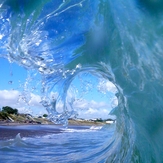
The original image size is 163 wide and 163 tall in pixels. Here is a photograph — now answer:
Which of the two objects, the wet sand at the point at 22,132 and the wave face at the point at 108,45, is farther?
the wet sand at the point at 22,132

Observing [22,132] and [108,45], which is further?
[22,132]

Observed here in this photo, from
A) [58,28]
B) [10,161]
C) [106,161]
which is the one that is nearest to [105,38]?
[58,28]

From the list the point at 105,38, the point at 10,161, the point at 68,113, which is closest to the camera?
the point at 105,38

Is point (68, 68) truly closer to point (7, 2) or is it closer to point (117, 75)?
point (117, 75)

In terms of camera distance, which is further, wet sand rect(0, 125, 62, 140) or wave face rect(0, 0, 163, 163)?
wet sand rect(0, 125, 62, 140)

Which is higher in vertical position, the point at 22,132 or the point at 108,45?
the point at 108,45

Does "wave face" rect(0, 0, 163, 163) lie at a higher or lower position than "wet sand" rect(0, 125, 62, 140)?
higher

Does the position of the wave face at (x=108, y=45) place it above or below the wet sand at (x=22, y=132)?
above

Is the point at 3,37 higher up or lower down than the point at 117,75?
higher up
